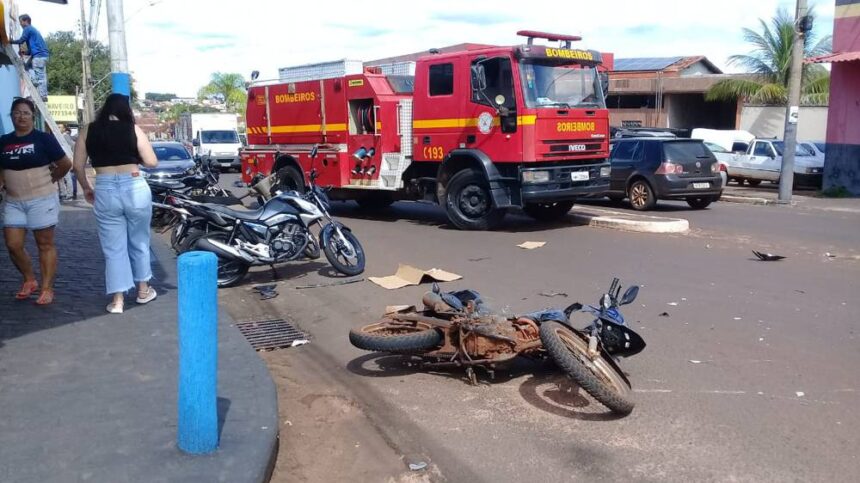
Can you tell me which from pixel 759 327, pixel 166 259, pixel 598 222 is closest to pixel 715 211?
pixel 598 222

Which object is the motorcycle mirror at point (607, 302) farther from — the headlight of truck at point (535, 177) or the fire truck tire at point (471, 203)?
the fire truck tire at point (471, 203)

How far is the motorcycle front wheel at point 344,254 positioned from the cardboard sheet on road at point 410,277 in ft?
0.95

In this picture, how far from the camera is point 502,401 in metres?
4.98

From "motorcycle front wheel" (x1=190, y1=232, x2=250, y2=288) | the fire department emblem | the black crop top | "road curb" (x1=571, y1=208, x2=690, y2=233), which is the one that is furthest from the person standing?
"road curb" (x1=571, y1=208, x2=690, y2=233)

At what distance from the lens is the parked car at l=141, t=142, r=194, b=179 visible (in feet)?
52.8

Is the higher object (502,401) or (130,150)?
(130,150)

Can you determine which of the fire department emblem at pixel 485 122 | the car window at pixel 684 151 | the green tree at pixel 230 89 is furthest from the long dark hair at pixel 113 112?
the green tree at pixel 230 89

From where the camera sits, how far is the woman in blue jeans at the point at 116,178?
20.0ft

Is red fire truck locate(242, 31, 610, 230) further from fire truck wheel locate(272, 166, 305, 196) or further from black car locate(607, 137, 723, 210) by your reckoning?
black car locate(607, 137, 723, 210)

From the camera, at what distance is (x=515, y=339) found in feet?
16.4

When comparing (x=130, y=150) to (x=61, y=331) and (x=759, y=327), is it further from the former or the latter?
(x=759, y=327)

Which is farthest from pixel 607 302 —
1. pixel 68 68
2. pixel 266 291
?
pixel 68 68

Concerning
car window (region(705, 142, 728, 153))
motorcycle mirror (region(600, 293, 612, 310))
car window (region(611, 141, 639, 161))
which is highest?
car window (region(611, 141, 639, 161))

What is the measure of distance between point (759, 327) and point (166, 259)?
260 inches
